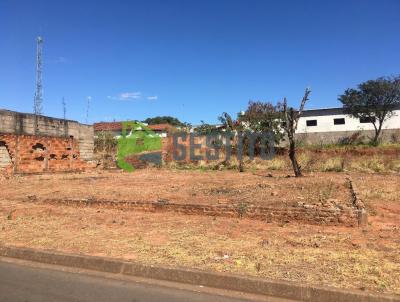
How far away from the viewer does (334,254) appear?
228 inches

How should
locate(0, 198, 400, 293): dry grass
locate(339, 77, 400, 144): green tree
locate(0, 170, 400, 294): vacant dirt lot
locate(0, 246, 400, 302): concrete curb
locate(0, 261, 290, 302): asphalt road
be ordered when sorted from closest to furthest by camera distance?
1. locate(0, 246, 400, 302): concrete curb
2. locate(0, 261, 290, 302): asphalt road
3. locate(0, 198, 400, 293): dry grass
4. locate(0, 170, 400, 294): vacant dirt lot
5. locate(339, 77, 400, 144): green tree

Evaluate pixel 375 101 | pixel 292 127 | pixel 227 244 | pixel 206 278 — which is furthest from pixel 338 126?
pixel 206 278

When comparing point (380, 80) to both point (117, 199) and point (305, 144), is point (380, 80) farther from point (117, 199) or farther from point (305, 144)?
point (117, 199)

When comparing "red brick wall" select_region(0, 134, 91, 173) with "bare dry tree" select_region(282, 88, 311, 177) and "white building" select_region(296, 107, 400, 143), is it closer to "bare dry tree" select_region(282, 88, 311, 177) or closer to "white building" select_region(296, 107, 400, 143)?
"bare dry tree" select_region(282, 88, 311, 177)

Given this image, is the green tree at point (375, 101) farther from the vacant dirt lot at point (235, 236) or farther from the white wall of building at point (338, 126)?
the vacant dirt lot at point (235, 236)

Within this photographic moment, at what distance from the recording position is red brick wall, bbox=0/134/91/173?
59.7 ft

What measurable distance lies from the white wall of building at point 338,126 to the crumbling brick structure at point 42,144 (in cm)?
2011

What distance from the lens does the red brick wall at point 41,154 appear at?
18.2 meters

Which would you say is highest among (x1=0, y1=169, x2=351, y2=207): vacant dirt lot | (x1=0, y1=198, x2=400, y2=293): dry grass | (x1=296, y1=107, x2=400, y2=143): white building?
(x1=296, y1=107, x2=400, y2=143): white building

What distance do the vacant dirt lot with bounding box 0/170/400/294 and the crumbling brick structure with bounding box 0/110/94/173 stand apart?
23.6 ft

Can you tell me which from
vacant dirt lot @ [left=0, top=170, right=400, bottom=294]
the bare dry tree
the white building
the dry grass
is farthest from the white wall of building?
the dry grass

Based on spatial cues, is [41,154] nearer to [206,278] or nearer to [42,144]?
[42,144]

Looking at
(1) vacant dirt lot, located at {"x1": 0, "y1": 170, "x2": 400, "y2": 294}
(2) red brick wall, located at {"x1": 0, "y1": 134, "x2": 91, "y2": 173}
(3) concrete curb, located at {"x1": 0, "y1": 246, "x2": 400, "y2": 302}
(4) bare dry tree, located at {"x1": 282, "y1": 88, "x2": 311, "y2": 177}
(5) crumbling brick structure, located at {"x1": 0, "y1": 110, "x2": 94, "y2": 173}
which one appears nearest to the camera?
(3) concrete curb, located at {"x1": 0, "y1": 246, "x2": 400, "y2": 302}

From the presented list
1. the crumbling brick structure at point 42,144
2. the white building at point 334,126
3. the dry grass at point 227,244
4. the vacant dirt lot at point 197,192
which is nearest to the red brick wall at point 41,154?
the crumbling brick structure at point 42,144
